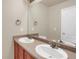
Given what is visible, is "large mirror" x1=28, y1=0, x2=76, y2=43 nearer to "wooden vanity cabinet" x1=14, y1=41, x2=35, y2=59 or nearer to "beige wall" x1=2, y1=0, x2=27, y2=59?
"beige wall" x1=2, y1=0, x2=27, y2=59

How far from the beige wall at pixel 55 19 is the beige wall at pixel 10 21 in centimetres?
121

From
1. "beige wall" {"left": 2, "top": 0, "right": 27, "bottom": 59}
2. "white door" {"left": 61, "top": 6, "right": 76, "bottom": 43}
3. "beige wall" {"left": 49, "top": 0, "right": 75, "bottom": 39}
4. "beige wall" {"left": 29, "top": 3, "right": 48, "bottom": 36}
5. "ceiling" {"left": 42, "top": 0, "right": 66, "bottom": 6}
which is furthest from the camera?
"beige wall" {"left": 2, "top": 0, "right": 27, "bottom": 59}

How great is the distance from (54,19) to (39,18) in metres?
0.72

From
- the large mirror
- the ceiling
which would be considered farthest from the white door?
the ceiling

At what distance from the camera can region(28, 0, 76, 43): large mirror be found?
1446 mm

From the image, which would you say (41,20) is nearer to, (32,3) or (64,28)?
(32,3)

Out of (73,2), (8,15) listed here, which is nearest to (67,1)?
(73,2)

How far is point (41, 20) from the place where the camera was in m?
2.45

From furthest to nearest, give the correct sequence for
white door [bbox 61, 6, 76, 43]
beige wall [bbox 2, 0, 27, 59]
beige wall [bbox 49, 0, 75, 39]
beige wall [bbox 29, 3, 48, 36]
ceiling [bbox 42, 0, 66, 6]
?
beige wall [bbox 2, 0, 27, 59]
beige wall [bbox 29, 3, 48, 36]
ceiling [bbox 42, 0, 66, 6]
beige wall [bbox 49, 0, 75, 39]
white door [bbox 61, 6, 76, 43]

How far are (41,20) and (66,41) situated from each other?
41.4 inches

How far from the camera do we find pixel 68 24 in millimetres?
1487

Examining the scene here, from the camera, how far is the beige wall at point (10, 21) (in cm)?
270

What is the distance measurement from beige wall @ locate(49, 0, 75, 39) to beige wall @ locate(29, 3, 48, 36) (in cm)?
20

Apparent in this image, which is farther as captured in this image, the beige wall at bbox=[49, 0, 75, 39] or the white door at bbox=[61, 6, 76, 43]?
the beige wall at bbox=[49, 0, 75, 39]
